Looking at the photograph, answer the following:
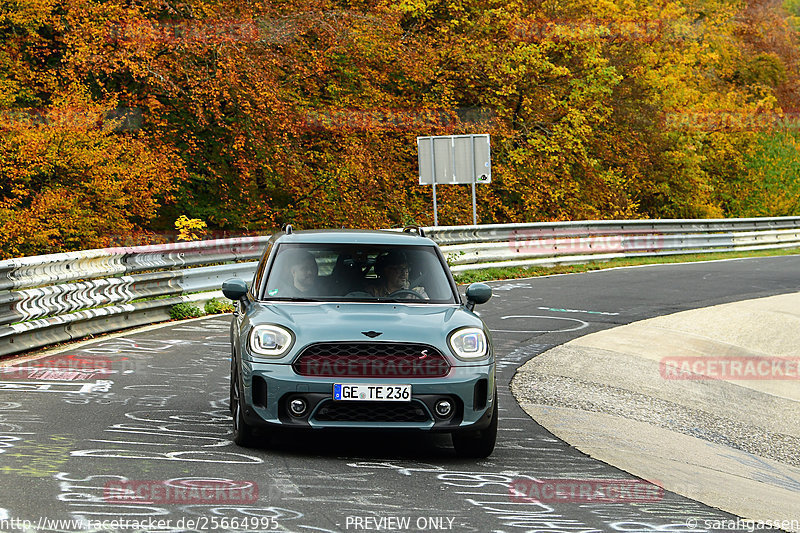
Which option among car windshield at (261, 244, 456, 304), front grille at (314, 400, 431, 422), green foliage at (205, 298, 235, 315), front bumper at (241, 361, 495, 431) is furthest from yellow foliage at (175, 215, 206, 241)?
front grille at (314, 400, 431, 422)

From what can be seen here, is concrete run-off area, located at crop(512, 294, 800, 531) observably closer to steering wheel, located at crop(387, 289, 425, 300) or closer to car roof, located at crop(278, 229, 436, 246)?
steering wheel, located at crop(387, 289, 425, 300)

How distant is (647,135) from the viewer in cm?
4644

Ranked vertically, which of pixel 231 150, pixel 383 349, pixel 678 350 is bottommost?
pixel 678 350

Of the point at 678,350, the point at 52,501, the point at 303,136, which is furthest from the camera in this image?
the point at 303,136

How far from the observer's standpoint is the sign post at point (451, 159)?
88.2 ft

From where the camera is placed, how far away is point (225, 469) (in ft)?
23.1

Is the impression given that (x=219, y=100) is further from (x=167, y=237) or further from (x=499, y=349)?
(x=499, y=349)

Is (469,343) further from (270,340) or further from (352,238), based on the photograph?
(352,238)

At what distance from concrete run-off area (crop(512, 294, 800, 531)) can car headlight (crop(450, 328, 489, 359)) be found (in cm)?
121

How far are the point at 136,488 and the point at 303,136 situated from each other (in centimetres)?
2424

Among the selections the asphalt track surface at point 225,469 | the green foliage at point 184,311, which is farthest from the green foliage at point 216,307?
the asphalt track surface at point 225,469

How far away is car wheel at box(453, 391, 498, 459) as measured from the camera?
25.3 ft

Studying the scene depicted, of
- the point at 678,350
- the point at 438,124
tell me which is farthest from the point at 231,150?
the point at 678,350

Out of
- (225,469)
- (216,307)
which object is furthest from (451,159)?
(225,469)
